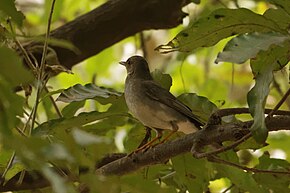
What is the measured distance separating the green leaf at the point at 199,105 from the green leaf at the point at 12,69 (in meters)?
0.98

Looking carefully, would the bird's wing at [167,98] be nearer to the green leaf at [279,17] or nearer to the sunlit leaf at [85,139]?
the green leaf at [279,17]

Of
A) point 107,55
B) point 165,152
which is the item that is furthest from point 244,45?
point 107,55

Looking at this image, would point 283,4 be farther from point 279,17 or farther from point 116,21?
point 116,21

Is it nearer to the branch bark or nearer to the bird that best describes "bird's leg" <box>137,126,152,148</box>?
the bird

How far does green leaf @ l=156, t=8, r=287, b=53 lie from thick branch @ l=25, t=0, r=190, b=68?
1063 mm

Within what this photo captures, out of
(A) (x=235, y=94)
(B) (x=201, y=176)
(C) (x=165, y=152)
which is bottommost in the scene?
(A) (x=235, y=94)

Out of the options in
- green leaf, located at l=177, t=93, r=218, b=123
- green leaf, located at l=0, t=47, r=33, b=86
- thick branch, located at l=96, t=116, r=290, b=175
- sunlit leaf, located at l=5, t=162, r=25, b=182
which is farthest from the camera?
green leaf, located at l=177, t=93, r=218, b=123

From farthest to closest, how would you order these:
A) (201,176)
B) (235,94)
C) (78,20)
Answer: (235,94) → (78,20) → (201,176)

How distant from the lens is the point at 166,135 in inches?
73.4

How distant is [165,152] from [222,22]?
30 centimetres

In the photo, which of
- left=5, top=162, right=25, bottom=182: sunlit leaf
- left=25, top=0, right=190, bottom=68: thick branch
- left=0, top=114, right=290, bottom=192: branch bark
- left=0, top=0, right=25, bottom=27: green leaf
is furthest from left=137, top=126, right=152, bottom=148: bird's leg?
left=0, top=0, right=25, bottom=27: green leaf

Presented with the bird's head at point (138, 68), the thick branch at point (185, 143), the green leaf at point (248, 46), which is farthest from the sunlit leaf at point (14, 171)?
the bird's head at point (138, 68)

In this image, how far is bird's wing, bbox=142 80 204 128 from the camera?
1.79 m

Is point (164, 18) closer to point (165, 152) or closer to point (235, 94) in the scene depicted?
point (165, 152)
